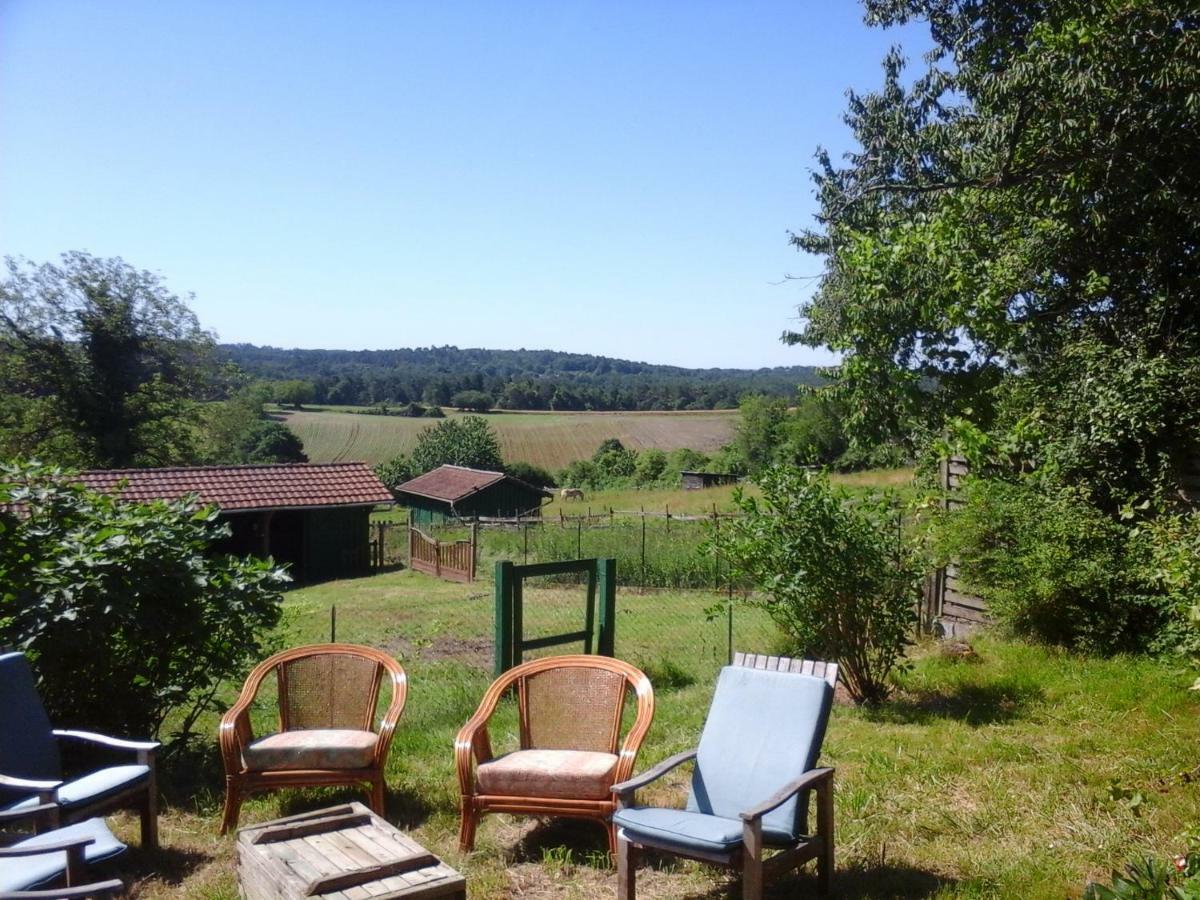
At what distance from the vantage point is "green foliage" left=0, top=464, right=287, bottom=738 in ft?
17.1

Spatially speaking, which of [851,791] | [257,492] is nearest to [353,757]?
[851,791]

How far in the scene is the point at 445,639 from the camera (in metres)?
12.6

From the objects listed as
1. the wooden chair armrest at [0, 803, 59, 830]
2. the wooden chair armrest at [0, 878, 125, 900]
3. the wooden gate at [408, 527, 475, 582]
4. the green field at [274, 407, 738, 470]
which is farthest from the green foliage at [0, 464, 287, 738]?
the green field at [274, 407, 738, 470]

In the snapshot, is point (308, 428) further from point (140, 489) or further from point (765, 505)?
point (765, 505)

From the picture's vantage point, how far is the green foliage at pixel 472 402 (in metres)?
87.3

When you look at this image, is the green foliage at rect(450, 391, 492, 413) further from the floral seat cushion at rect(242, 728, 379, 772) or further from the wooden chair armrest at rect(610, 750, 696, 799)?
the wooden chair armrest at rect(610, 750, 696, 799)

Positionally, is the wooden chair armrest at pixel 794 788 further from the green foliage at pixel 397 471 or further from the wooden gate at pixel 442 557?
the green foliage at pixel 397 471

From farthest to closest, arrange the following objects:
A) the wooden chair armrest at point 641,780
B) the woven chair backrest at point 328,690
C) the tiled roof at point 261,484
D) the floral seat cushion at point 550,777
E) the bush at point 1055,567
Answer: the tiled roof at point 261,484, the bush at point 1055,567, the woven chair backrest at point 328,690, the floral seat cushion at point 550,777, the wooden chair armrest at point 641,780

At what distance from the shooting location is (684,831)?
147 inches

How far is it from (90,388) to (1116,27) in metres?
33.2

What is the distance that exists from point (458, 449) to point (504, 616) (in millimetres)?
53302

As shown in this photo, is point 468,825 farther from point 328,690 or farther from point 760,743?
point 760,743

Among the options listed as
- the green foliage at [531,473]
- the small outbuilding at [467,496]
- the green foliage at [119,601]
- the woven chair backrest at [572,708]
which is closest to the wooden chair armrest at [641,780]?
the woven chair backrest at [572,708]

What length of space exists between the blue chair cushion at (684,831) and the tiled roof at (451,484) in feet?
99.8
